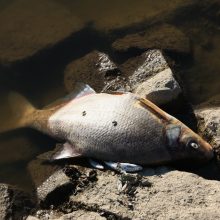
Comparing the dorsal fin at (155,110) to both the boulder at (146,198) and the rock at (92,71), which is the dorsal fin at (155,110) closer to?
the boulder at (146,198)

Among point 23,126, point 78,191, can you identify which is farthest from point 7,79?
point 78,191

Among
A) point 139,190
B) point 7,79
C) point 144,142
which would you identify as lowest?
point 139,190

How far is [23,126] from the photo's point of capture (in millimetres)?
6539

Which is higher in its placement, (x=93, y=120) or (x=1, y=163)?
(x=93, y=120)

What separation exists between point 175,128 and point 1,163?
2.57 metres

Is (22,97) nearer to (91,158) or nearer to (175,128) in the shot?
(91,158)

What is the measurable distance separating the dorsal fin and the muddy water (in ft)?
4.23

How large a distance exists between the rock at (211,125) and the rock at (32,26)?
10.0 ft

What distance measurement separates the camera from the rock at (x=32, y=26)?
7695mm

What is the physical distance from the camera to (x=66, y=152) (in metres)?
5.62

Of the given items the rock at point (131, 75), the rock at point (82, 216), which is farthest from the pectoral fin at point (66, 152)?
the rock at point (131, 75)

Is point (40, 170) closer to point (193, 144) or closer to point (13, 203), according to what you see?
point (13, 203)

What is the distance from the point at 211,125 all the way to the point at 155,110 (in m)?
0.66

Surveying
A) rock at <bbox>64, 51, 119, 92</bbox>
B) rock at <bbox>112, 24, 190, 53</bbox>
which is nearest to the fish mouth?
rock at <bbox>64, 51, 119, 92</bbox>
